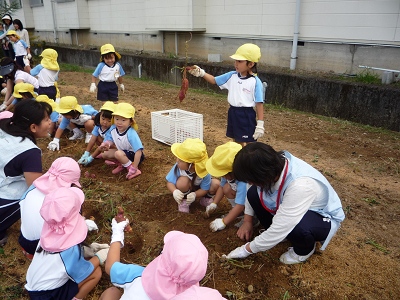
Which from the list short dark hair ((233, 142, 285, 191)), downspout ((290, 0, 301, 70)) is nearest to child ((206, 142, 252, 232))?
short dark hair ((233, 142, 285, 191))

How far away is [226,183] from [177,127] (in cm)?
186

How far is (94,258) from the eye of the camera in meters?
2.36

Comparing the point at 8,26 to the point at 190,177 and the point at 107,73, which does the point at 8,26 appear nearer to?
the point at 107,73

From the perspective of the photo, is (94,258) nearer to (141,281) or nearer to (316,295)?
(141,281)

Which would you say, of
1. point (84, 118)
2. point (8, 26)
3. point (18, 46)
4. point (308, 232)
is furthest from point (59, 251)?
point (8, 26)

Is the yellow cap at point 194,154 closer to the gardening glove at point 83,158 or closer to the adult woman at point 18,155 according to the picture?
the adult woman at point 18,155

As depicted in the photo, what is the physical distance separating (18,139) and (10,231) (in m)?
0.95

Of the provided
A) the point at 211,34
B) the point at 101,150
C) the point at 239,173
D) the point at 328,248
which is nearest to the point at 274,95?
the point at 211,34

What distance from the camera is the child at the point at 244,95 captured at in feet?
12.0

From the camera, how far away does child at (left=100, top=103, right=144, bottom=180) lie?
150 inches

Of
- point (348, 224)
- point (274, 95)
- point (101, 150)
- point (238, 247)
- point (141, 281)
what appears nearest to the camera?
point (141, 281)

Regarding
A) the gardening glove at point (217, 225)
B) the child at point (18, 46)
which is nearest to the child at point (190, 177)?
the gardening glove at point (217, 225)

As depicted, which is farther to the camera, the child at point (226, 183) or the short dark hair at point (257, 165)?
the child at point (226, 183)

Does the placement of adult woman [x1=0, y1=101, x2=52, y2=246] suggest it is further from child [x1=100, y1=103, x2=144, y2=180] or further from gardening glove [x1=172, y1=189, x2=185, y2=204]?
gardening glove [x1=172, y1=189, x2=185, y2=204]
